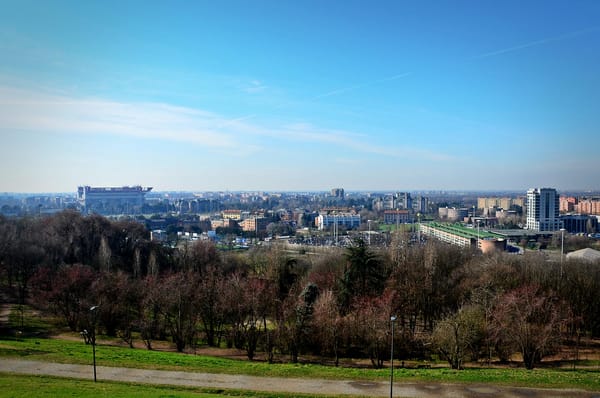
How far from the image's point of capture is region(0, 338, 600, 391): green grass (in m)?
18.2

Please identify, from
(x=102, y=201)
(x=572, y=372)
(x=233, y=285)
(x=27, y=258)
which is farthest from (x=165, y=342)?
(x=102, y=201)

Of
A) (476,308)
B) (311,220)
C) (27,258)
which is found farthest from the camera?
(311,220)

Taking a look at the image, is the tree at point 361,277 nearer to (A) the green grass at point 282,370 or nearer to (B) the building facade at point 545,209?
(A) the green grass at point 282,370

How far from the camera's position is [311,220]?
11962 centimetres

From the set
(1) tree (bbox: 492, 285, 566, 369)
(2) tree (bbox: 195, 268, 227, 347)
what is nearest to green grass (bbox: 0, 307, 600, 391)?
(1) tree (bbox: 492, 285, 566, 369)

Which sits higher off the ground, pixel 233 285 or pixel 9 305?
pixel 233 285

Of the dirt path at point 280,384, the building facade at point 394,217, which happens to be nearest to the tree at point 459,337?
the dirt path at point 280,384

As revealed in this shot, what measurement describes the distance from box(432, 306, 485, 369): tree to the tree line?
0.05 metres

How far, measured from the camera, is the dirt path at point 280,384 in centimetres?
1666

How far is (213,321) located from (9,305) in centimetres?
1423

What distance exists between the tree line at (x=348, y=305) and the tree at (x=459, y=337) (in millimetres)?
50

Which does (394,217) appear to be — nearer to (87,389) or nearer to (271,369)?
(271,369)

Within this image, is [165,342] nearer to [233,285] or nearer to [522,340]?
[233,285]

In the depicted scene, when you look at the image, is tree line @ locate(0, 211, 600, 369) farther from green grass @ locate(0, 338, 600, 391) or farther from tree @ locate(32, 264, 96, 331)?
green grass @ locate(0, 338, 600, 391)
